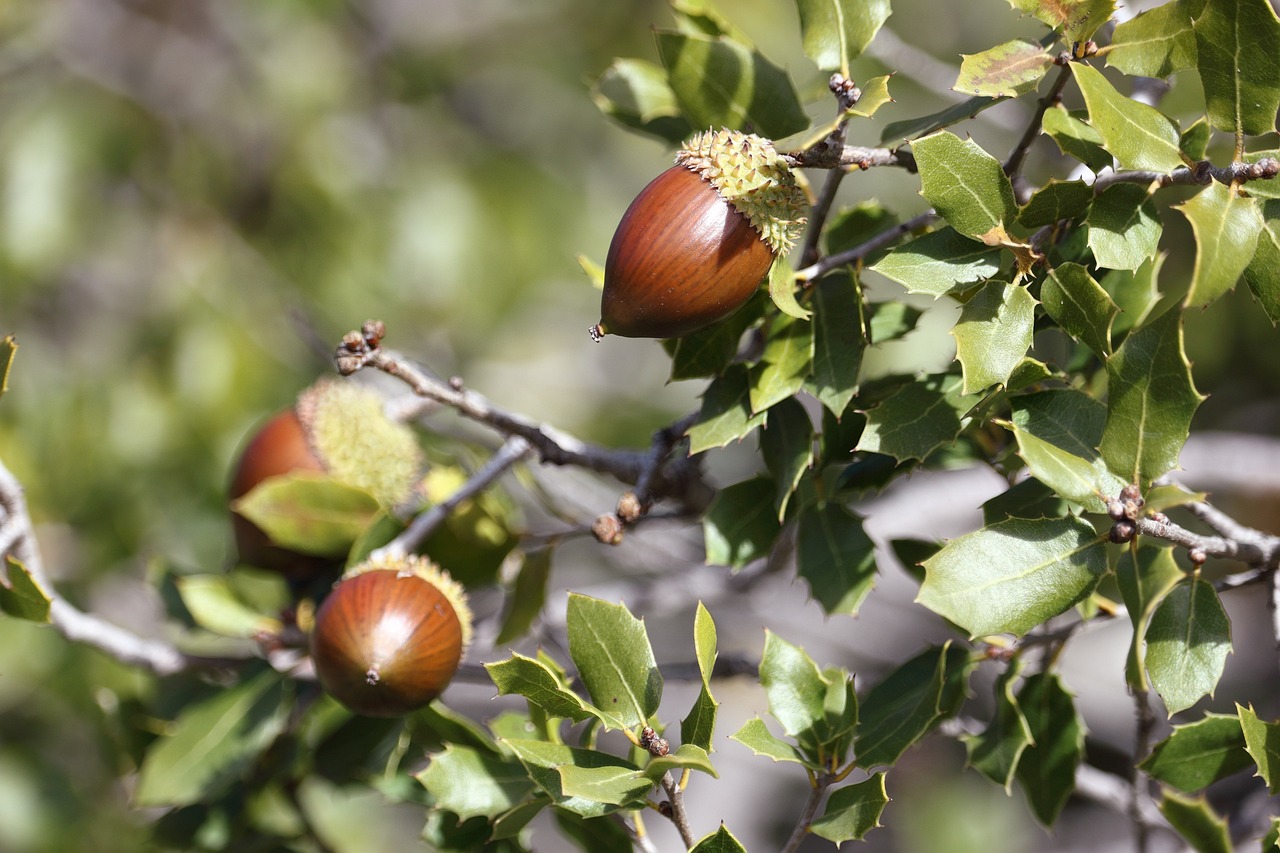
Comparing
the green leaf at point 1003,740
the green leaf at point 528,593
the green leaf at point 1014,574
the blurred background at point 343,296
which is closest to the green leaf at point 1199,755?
the green leaf at point 1003,740

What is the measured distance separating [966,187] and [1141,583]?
16.1 inches

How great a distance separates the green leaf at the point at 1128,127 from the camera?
1.00 meters

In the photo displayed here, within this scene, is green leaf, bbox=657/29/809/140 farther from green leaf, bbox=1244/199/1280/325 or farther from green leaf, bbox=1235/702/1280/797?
green leaf, bbox=1235/702/1280/797

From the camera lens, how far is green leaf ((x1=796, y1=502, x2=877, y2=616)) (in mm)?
1275

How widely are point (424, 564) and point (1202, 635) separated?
0.90 m

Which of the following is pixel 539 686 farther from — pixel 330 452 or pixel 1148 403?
pixel 330 452

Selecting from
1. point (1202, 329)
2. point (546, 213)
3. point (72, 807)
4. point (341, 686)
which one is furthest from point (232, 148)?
point (1202, 329)

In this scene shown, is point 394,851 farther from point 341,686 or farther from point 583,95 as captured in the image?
point 583,95

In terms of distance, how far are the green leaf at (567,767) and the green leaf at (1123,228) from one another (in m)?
0.67

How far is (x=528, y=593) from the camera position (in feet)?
5.03

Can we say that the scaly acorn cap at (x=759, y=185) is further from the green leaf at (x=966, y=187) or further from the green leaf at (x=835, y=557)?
the green leaf at (x=835, y=557)

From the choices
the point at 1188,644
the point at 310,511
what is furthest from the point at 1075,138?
the point at 310,511

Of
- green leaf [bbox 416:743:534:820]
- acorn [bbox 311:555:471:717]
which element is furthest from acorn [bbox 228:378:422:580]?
green leaf [bbox 416:743:534:820]

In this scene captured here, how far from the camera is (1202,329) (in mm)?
2568
